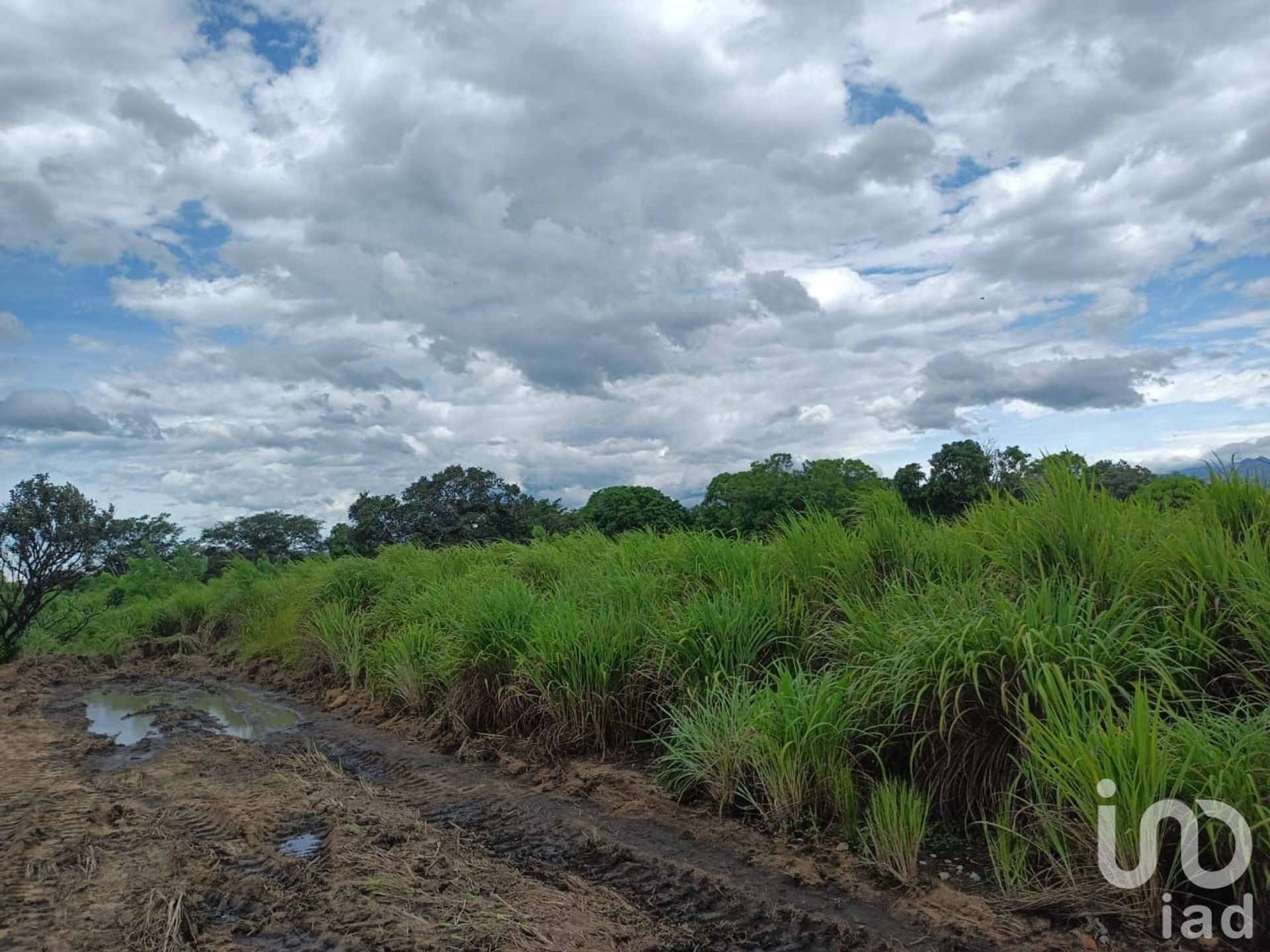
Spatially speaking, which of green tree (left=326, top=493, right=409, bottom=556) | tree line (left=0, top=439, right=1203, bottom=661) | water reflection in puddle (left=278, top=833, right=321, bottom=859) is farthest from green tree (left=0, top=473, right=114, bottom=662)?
water reflection in puddle (left=278, top=833, right=321, bottom=859)

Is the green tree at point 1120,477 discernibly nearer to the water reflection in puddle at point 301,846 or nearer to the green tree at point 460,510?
the water reflection in puddle at point 301,846

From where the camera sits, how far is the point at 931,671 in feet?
13.8

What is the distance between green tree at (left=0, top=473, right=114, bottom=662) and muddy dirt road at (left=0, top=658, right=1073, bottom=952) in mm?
8094

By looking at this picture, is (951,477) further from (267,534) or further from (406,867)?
(267,534)

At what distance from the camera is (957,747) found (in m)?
4.18

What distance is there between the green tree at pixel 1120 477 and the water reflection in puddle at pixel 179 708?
23.3ft

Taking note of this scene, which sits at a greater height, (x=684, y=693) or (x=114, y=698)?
(x=684, y=693)

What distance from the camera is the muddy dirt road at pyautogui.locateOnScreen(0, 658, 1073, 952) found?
329cm

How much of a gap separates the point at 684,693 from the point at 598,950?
2513 mm

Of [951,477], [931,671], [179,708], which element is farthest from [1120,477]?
[179,708]

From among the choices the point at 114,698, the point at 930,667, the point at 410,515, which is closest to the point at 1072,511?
the point at 930,667

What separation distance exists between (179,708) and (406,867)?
636 cm

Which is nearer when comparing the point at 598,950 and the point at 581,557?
the point at 598,950

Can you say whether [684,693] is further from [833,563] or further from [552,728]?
[833,563]
